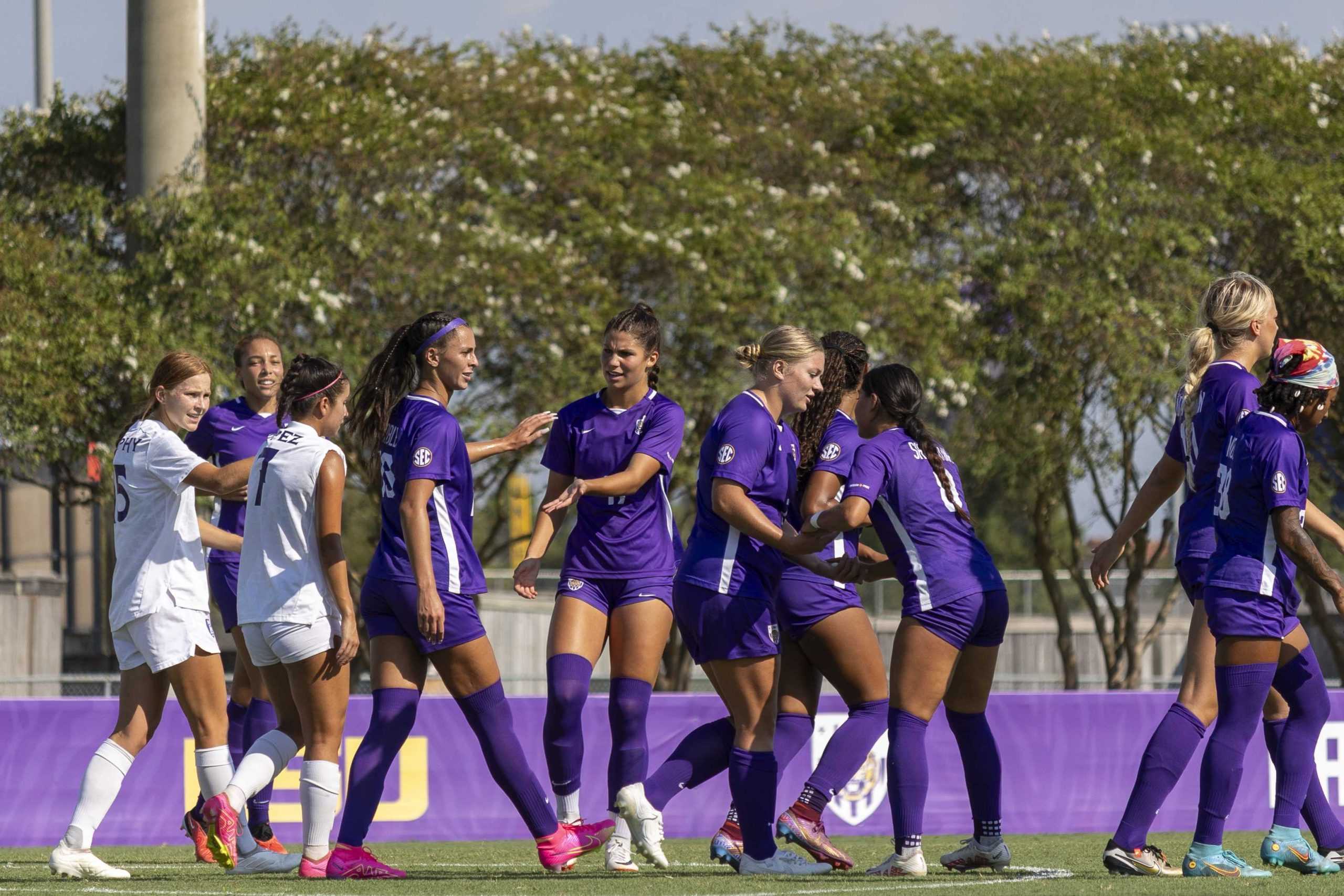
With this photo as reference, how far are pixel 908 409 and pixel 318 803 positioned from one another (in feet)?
8.43

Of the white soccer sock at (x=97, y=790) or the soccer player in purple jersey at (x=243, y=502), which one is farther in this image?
the soccer player in purple jersey at (x=243, y=502)

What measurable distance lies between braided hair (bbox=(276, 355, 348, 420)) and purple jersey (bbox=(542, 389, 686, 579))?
90cm

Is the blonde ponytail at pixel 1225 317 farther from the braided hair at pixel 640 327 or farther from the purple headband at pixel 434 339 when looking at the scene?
the purple headband at pixel 434 339

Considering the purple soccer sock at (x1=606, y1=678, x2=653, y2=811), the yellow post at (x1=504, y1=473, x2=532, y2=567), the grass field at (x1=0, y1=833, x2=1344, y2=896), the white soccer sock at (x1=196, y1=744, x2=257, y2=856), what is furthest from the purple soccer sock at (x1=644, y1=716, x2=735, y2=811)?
the yellow post at (x1=504, y1=473, x2=532, y2=567)

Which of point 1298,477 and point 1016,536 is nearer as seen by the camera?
point 1298,477

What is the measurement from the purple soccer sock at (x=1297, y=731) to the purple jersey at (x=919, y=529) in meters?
1.12

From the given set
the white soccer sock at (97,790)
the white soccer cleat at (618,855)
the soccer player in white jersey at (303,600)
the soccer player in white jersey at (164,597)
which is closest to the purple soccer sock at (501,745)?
the white soccer cleat at (618,855)

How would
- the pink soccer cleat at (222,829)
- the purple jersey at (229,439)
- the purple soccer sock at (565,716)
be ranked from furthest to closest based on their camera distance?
the purple jersey at (229,439), the purple soccer sock at (565,716), the pink soccer cleat at (222,829)

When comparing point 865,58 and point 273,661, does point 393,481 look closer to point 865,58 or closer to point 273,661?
point 273,661

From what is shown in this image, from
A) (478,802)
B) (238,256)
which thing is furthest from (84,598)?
(478,802)

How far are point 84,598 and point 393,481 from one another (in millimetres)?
20027

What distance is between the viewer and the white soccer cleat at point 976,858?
6809 mm

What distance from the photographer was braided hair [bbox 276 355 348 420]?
6.66 metres

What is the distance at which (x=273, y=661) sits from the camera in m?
6.64
